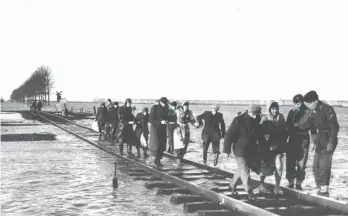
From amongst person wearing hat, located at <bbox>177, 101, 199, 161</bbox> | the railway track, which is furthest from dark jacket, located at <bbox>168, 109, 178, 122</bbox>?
the railway track

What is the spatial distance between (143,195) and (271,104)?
10.9ft

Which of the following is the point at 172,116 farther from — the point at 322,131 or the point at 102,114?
the point at 102,114

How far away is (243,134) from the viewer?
8898 mm

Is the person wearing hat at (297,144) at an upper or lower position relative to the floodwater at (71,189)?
upper

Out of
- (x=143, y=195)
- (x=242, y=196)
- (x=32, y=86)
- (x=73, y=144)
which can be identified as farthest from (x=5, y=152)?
(x=32, y=86)

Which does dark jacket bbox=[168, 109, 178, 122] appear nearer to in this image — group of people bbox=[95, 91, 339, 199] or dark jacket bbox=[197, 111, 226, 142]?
dark jacket bbox=[197, 111, 226, 142]

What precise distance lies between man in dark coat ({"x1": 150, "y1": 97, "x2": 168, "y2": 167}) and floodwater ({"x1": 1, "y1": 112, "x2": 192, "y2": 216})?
118 centimetres

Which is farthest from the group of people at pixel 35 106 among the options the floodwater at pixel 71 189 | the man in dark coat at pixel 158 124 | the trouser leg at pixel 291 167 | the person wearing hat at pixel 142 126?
the trouser leg at pixel 291 167

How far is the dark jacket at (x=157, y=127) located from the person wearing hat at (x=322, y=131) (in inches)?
191

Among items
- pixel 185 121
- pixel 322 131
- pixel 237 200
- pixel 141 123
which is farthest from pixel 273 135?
Result: pixel 141 123

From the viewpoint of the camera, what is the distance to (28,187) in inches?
460

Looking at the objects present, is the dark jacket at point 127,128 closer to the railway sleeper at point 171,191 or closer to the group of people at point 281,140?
the railway sleeper at point 171,191

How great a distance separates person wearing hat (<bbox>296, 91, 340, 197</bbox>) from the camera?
9297 millimetres

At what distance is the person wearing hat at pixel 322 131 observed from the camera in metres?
9.30
